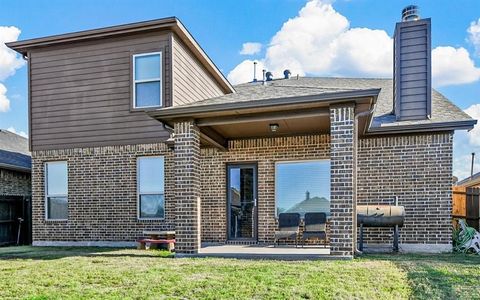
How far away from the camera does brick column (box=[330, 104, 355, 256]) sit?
6.52 meters

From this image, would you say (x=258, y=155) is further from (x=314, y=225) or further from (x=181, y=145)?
(x=181, y=145)

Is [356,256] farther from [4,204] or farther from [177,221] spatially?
[4,204]

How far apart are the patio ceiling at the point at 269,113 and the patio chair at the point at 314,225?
1993mm

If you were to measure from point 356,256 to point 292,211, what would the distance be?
8.79 ft

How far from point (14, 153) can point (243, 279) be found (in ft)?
38.6

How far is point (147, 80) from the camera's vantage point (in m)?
10.4

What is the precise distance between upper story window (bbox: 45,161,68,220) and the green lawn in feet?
13.3

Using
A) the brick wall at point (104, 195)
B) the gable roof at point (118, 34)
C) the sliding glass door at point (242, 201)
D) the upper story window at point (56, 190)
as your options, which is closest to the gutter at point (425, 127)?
the sliding glass door at point (242, 201)

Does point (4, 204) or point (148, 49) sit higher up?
point (148, 49)

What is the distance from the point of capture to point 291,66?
1580cm

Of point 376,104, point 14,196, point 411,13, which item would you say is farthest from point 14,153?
point 411,13

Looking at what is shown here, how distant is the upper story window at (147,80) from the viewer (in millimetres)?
10266

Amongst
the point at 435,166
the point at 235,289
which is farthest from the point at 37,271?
the point at 435,166

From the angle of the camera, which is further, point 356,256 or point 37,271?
point 356,256
